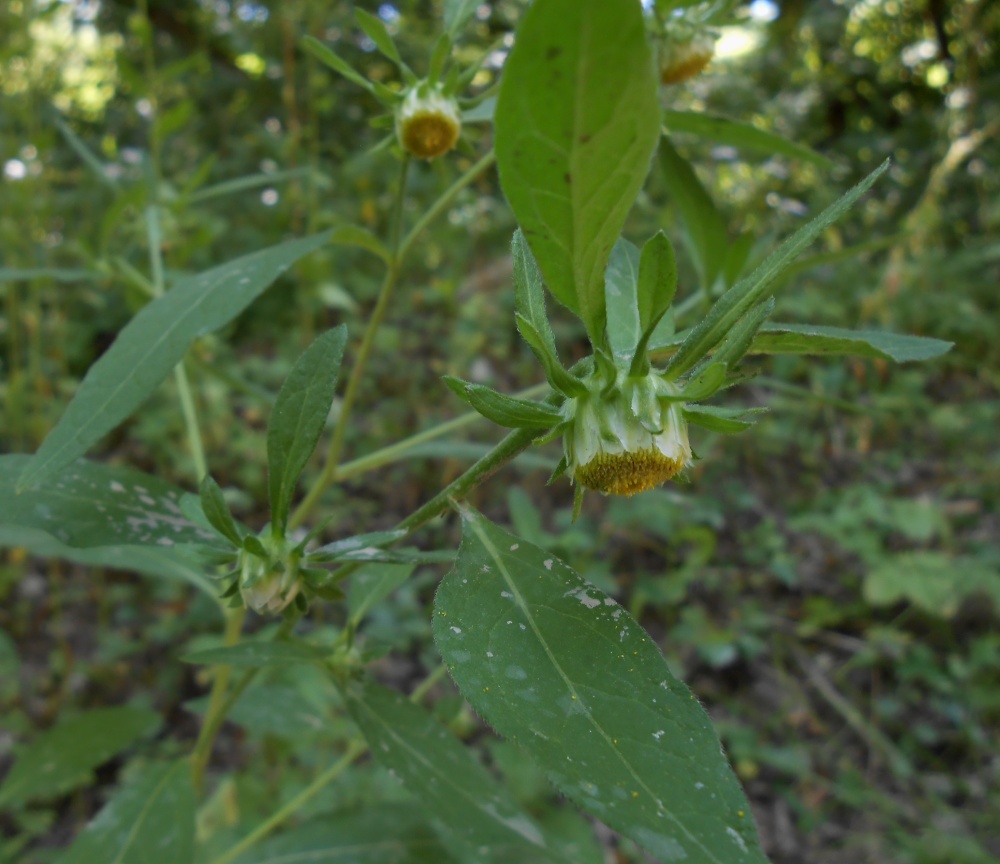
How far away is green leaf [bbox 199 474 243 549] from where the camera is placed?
0.52 m

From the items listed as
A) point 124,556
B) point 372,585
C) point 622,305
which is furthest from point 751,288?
point 124,556

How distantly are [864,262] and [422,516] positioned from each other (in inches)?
131

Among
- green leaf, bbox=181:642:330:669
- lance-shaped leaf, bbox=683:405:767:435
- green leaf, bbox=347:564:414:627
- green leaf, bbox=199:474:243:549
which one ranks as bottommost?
green leaf, bbox=347:564:414:627

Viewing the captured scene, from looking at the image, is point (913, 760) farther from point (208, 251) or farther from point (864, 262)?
point (208, 251)

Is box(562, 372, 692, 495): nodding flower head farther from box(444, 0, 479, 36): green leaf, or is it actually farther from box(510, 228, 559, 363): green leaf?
box(444, 0, 479, 36): green leaf

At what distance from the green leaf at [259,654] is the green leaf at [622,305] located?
335 mm

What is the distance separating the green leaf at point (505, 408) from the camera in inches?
16.2

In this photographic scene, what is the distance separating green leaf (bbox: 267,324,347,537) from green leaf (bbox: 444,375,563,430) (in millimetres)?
132

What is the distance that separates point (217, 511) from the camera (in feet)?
1.74

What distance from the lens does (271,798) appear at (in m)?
1.39

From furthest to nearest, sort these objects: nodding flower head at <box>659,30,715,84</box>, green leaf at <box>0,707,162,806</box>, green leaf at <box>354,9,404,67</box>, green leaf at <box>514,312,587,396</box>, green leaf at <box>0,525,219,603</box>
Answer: green leaf at <box>0,707,162,806</box> → green leaf at <box>0,525,219,603</box> → nodding flower head at <box>659,30,715,84</box> → green leaf at <box>354,9,404,67</box> → green leaf at <box>514,312,587,396</box>

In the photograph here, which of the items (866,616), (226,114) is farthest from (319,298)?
(866,616)

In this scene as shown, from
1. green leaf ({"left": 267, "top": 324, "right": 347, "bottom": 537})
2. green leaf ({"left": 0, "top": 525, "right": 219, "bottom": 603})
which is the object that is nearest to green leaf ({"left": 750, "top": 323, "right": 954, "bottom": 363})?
green leaf ({"left": 267, "top": 324, "right": 347, "bottom": 537})

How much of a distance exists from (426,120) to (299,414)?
0.30 m
